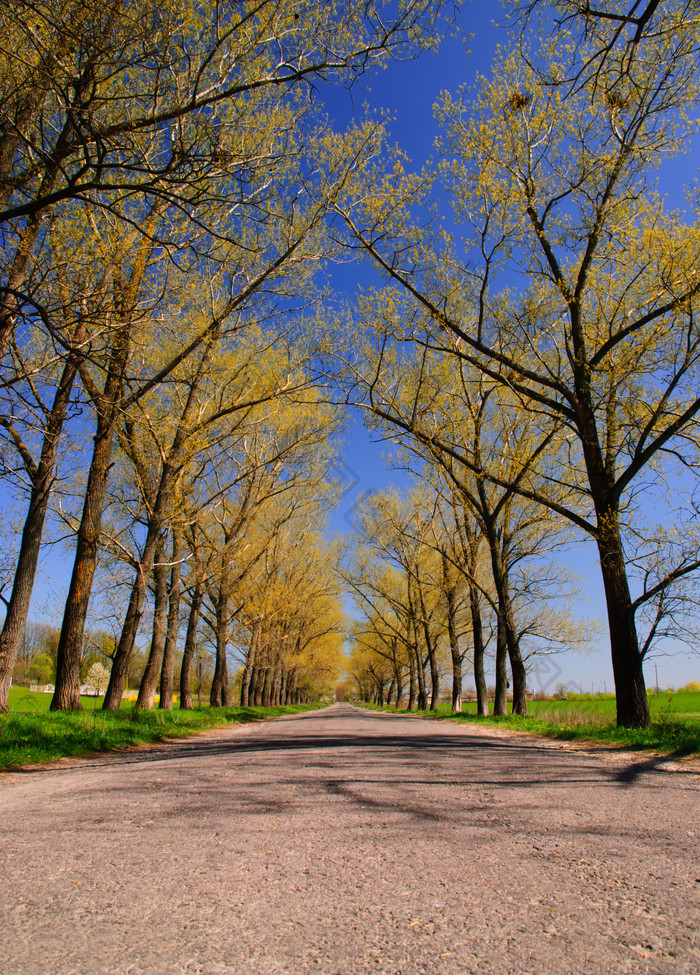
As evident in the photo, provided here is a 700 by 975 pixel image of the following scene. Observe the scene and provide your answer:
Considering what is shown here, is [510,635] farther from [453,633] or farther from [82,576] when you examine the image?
[82,576]

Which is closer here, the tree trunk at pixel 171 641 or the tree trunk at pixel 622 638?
the tree trunk at pixel 622 638

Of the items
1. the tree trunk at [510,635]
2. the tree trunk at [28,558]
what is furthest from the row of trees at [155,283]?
the tree trunk at [510,635]

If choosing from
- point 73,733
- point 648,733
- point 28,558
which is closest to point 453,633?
point 648,733

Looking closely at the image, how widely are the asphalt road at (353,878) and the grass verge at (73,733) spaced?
2.55 meters

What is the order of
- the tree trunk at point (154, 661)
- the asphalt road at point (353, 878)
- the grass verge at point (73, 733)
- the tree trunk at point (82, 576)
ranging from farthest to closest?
the tree trunk at point (154, 661), the tree trunk at point (82, 576), the grass verge at point (73, 733), the asphalt road at point (353, 878)

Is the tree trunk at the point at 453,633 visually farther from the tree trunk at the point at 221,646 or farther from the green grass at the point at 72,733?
the green grass at the point at 72,733

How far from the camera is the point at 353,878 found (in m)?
2.27

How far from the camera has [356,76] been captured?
4984 millimetres

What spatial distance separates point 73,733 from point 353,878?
23.1 ft

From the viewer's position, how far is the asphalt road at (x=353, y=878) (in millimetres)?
1638

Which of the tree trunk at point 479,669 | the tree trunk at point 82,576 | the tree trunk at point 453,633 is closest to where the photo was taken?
the tree trunk at point 82,576

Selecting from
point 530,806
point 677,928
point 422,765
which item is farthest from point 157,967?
point 422,765

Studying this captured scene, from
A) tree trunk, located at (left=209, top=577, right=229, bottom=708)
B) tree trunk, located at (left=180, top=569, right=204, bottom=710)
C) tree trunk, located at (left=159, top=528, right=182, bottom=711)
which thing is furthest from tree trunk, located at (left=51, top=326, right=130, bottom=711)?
tree trunk, located at (left=209, top=577, right=229, bottom=708)

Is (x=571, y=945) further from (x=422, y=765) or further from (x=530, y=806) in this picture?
(x=422, y=765)
